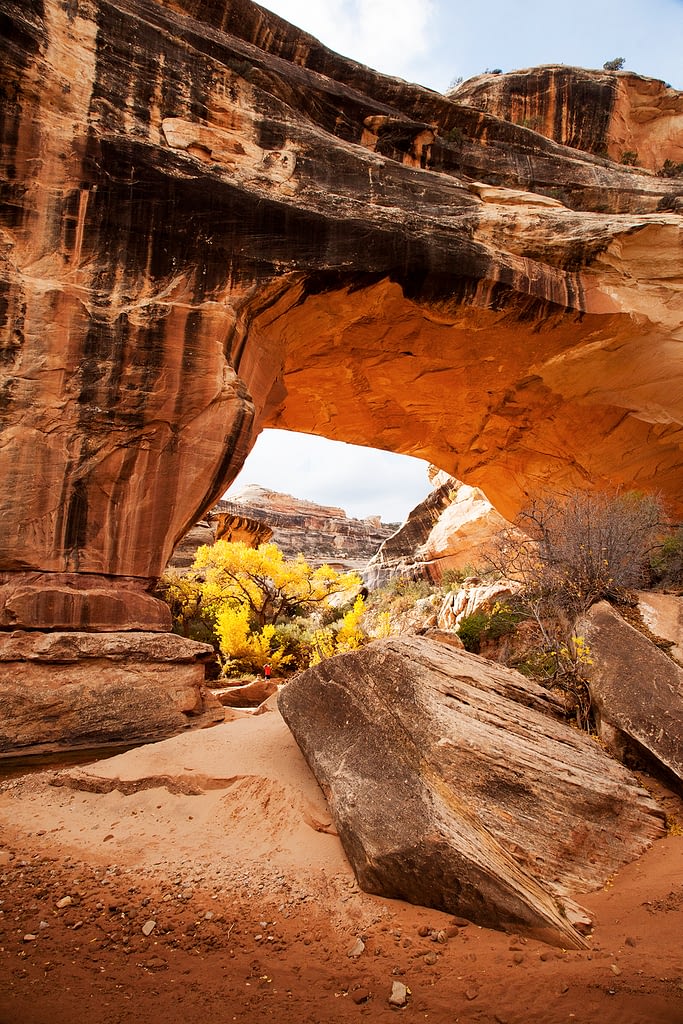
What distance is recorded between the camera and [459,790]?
4.50m

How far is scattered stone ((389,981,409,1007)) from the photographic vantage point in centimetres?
302

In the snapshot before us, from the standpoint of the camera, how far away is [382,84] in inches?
452

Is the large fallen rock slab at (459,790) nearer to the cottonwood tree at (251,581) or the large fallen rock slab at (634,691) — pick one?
the large fallen rock slab at (634,691)

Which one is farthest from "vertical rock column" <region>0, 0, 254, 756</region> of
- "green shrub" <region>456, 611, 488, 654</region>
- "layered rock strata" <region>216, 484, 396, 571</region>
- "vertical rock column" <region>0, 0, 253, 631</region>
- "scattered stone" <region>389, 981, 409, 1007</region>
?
"layered rock strata" <region>216, 484, 396, 571</region>

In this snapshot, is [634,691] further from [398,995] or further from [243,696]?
[243,696]

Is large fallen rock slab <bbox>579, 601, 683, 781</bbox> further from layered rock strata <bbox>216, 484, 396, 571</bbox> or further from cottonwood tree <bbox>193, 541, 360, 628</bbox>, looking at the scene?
layered rock strata <bbox>216, 484, 396, 571</bbox>

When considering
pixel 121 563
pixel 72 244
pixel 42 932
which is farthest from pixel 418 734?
pixel 72 244

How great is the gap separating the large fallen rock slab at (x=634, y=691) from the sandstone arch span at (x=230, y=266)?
5982 millimetres

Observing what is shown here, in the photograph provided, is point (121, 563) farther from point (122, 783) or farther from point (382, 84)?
point (382, 84)

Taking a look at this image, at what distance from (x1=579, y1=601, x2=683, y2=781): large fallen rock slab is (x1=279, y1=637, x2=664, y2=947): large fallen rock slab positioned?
0.49 metres

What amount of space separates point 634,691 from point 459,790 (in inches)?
122

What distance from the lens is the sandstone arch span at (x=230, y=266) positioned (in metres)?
7.63

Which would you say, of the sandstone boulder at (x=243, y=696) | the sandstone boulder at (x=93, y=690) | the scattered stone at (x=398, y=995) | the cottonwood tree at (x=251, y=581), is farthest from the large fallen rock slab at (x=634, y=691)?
the cottonwood tree at (x=251, y=581)

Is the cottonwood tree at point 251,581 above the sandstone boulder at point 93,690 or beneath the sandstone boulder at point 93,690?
beneath
